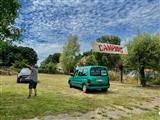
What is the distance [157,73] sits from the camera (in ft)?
115

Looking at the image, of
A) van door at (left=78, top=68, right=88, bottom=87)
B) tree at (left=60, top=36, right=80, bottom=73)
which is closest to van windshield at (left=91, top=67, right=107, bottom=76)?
van door at (left=78, top=68, right=88, bottom=87)

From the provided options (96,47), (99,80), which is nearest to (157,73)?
(96,47)

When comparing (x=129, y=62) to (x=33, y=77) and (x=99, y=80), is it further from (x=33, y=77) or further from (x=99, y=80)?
(x=33, y=77)

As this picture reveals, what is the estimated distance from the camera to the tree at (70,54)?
83.8 m

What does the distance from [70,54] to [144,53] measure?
53628mm

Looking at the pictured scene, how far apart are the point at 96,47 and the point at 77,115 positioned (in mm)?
20821

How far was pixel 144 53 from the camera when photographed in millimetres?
32250

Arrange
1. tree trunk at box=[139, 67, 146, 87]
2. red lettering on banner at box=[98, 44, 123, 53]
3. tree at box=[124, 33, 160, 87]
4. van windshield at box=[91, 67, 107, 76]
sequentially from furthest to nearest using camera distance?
1. red lettering on banner at box=[98, 44, 123, 53]
2. tree trunk at box=[139, 67, 146, 87]
3. tree at box=[124, 33, 160, 87]
4. van windshield at box=[91, 67, 107, 76]

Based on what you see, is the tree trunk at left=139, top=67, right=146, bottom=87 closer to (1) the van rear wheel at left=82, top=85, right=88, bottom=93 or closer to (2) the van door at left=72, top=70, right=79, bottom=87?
(2) the van door at left=72, top=70, right=79, bottom=87

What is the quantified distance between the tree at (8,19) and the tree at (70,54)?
6319 cm

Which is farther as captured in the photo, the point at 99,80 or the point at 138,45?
the point at 138,45

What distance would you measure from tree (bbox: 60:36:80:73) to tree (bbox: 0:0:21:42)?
2488 inches

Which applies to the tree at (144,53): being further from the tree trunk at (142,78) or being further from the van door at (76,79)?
the van door at (76,79)

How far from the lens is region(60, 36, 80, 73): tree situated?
83.8 meters
